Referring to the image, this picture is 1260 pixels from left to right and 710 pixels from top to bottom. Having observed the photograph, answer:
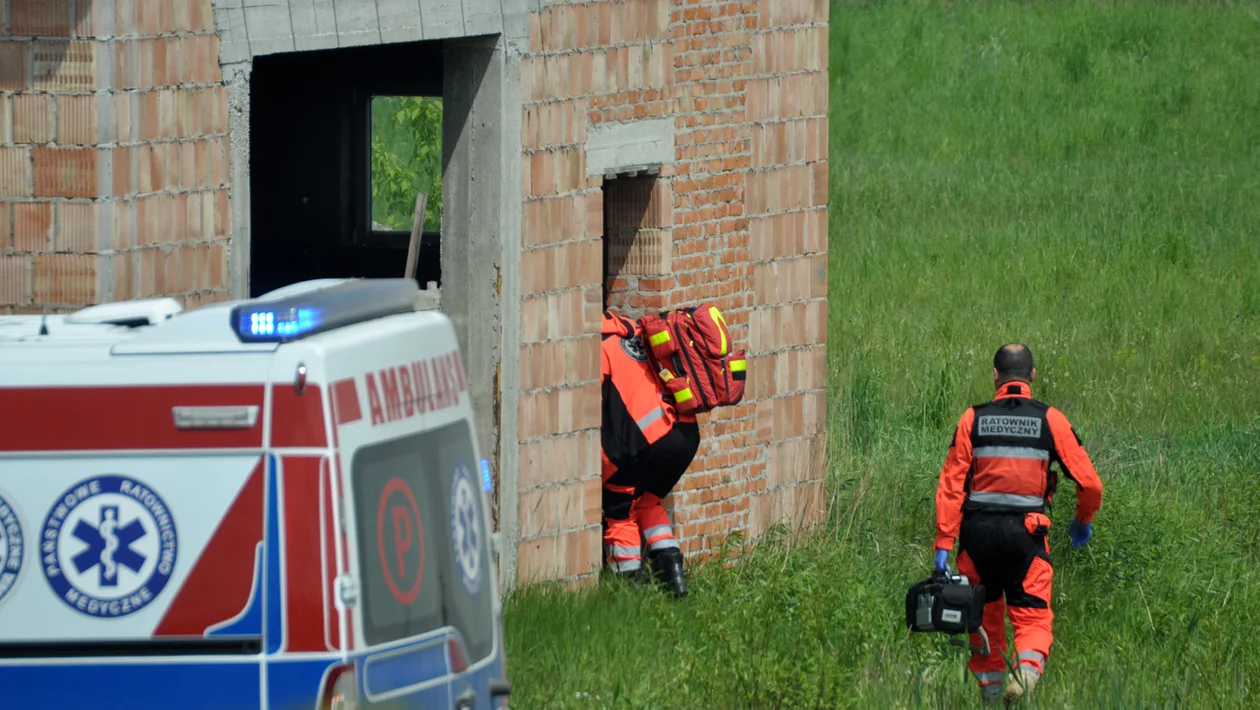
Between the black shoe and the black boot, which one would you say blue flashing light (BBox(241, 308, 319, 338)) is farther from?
the black boot

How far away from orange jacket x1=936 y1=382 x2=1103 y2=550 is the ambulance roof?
4512 millimetres

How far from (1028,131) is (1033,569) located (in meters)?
26.0

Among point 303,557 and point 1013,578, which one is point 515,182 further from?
point 303,557

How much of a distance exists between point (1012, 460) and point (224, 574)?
A: 5309mm

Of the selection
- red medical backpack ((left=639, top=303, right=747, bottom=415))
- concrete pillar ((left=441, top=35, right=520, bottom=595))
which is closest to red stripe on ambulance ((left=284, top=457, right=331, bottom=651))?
concrete pillar ((left=441, top=35, right=520, bottom=595))

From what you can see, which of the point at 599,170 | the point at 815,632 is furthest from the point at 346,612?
the point at 599,170

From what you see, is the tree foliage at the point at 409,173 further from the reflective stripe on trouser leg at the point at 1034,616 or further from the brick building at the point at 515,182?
the reflective stripe on trouser leg at the point at 1034,616

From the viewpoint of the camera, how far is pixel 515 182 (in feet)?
33.0

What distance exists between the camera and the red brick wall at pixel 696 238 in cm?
1039

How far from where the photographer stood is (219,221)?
27.0 ft

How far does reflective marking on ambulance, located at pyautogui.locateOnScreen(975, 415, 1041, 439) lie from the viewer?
374 inches

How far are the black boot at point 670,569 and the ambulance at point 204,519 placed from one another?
5701 mm

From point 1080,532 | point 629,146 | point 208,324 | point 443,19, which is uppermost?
point 443,19

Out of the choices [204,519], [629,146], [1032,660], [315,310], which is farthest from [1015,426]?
[204,519]
